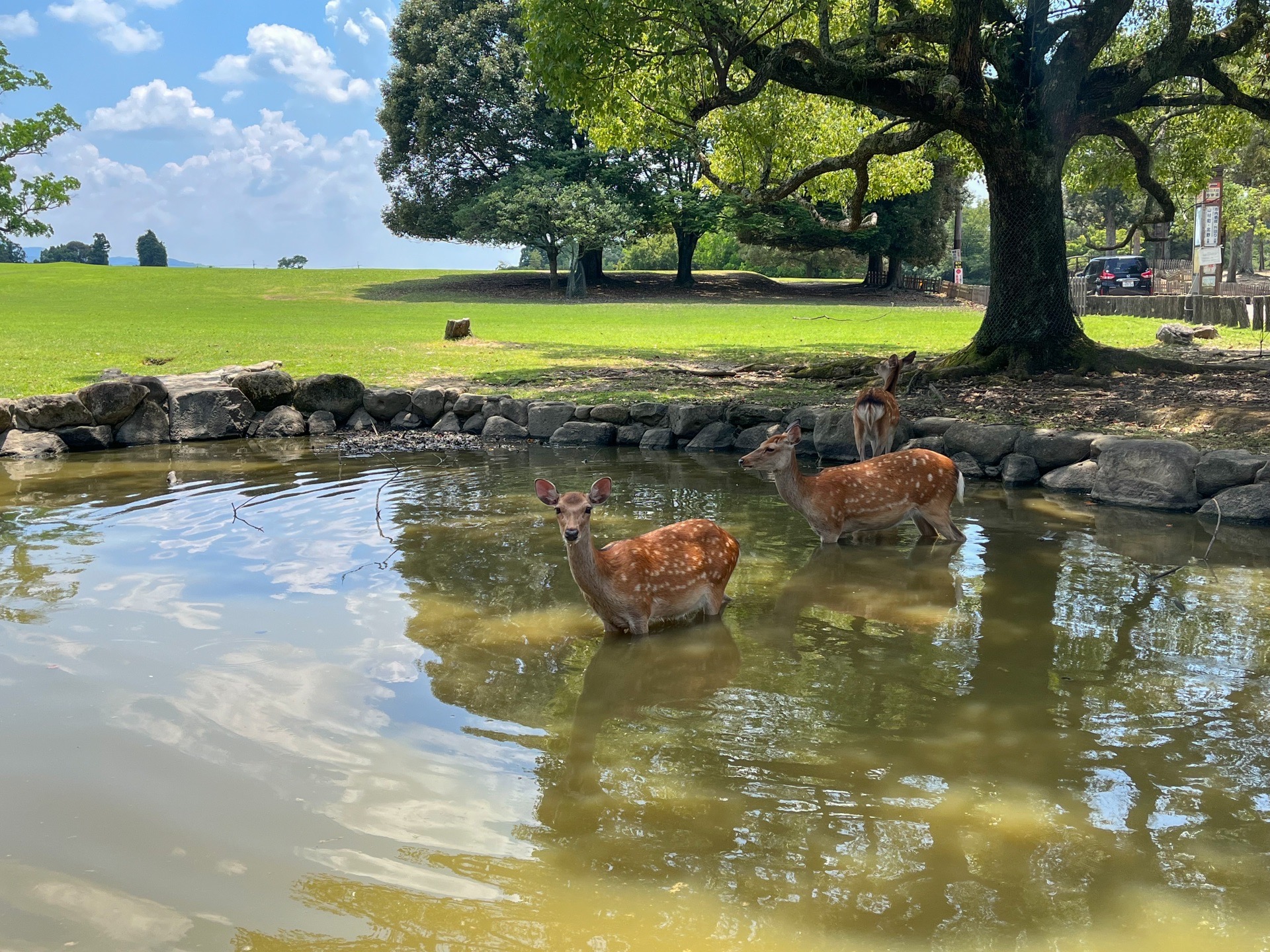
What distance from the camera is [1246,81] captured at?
1695 centimetres

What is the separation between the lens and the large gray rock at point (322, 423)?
14.2 meters

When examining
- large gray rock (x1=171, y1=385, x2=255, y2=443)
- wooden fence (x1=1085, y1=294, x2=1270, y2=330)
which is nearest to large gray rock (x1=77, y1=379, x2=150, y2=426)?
large gray rock (x1=171, y1=385, x2=255, y2=443)

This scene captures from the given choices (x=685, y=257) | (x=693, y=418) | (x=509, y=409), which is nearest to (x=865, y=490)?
(x=693, y=418)

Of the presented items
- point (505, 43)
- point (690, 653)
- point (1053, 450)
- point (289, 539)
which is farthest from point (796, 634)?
point (505, 43)

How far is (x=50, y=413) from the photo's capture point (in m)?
13.0

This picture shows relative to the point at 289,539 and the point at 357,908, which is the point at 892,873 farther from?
the point at 289,539

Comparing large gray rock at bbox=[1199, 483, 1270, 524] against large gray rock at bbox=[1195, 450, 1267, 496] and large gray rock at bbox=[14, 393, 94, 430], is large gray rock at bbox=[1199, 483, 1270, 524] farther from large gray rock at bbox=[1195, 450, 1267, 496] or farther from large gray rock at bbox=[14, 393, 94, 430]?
large gray rock at bbox=[14, 393, 94, 430]

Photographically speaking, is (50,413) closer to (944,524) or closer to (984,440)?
(944,524)

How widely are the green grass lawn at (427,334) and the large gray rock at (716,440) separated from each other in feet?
6.96

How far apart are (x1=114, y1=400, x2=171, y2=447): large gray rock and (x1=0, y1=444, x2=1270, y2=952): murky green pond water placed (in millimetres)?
5249

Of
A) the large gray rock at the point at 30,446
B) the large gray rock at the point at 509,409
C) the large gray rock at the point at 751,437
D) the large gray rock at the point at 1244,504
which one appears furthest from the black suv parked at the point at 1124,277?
the large gray rock at the point at 30,446

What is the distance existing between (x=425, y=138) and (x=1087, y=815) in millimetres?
47801

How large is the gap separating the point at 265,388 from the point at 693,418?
6034 millimetres

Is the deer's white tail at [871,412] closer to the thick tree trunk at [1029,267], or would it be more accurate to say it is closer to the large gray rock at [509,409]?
the thick tree trunk at [1029,267]
